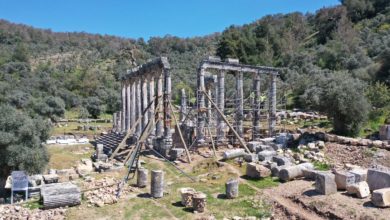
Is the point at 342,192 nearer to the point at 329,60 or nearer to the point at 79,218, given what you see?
the point at 79,218

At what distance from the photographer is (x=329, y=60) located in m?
61.1

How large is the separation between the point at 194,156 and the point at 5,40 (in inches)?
3960

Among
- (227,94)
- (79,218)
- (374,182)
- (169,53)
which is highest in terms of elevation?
(169,53)

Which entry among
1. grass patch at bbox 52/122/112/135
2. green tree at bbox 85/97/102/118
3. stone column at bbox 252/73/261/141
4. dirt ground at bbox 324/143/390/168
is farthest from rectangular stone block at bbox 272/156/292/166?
green tree at bbox 85/97/102/118

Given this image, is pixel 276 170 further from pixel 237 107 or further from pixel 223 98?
pixel 223 98

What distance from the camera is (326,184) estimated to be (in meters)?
15.9

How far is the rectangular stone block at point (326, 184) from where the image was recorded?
15.9m

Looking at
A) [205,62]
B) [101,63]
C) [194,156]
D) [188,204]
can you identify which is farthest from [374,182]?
[101,63]

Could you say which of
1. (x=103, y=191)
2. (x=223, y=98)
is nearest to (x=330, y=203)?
(x=103, y=191)

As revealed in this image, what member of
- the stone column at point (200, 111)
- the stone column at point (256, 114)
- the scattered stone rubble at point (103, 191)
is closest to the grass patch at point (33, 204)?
the scattered stone rubble at point (103, 191)

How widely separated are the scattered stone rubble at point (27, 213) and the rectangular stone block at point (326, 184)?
34.2 ft

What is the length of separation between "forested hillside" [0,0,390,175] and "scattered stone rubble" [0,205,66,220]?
5664 mm

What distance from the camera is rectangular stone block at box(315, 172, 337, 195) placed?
15914 mm

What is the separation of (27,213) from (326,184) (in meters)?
12.0
